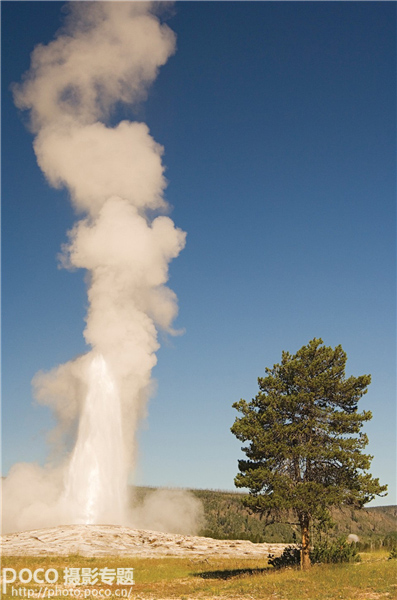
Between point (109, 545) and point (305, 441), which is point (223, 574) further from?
point (109, 545)

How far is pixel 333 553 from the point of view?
97.6 feet

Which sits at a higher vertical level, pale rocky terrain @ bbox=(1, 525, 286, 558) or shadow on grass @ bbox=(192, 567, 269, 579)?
shadow on grass @ bbox=(192, 567, 269, 579)

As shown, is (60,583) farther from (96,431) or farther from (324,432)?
(96,431)

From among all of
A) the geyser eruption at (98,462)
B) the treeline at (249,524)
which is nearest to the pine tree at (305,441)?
the geyser eruption at (98,462)

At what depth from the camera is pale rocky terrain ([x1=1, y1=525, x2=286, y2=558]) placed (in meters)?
42.9

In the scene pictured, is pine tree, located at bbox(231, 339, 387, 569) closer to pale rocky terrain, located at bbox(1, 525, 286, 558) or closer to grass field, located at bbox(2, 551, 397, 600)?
grass field, located at bbox(2, 551, 397, 600)

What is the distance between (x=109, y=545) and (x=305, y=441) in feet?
86.8

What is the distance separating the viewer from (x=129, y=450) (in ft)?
217

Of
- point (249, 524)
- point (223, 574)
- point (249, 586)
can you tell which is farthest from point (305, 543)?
point (249, 524)

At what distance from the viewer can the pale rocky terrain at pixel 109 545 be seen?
42.9 metres

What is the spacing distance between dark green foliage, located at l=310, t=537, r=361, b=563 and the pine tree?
2.01 metres

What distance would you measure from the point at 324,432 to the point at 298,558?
8.30 m

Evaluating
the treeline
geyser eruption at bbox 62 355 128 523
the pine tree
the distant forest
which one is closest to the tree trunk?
the pine tree

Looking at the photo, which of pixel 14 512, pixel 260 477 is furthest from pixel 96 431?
pixel 260 477
